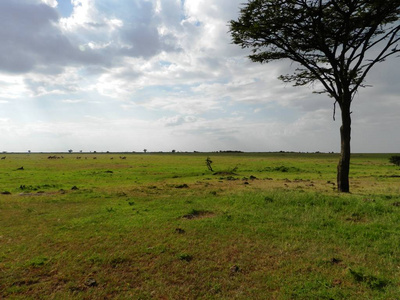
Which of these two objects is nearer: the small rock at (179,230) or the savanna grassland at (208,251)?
the savanna grassland at (208,251)

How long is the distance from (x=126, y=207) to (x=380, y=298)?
12117mm

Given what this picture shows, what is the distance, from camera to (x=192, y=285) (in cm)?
629

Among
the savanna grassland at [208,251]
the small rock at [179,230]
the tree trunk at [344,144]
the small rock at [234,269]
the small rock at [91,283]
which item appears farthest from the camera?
the tree trunk at [344,144]

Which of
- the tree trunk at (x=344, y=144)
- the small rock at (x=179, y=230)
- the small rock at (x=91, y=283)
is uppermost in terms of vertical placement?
the tree trunk at (x=344, y=144)

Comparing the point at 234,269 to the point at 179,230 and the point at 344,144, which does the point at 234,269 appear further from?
the point at 344,144

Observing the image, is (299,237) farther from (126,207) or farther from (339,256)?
(126,207)

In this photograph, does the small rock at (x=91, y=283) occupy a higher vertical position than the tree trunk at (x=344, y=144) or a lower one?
lower

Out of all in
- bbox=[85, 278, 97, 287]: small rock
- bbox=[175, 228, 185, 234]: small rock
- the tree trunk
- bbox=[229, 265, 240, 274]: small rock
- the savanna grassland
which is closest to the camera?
the savanna grassland

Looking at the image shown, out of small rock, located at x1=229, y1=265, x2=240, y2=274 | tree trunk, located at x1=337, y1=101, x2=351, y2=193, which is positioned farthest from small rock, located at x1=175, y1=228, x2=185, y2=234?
tree trunk, located at x1=337, y1=101, x2=351, y2=193

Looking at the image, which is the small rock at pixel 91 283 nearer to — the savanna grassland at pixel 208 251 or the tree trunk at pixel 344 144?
the savanna grassland at pixel 208 251

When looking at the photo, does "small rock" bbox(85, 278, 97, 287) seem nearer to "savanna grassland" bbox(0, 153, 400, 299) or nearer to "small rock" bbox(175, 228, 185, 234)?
"savanna grassland" bbox(0, 153, 400, 299)

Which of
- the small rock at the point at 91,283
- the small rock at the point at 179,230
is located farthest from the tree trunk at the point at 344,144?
the small rock at the point at 91,283

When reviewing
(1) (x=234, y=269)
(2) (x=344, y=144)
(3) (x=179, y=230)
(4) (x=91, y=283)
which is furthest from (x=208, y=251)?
(2) (x=344, y=144)

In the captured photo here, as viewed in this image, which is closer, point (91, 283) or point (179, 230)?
point (91, 283)
